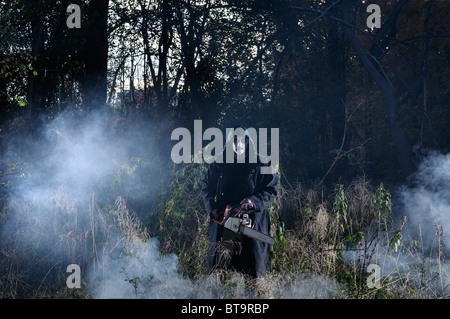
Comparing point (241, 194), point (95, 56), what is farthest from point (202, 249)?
point (95, 56)

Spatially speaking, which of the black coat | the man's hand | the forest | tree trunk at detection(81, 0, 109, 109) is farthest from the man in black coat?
tree trunk at detection(81, 0, 109, 109)

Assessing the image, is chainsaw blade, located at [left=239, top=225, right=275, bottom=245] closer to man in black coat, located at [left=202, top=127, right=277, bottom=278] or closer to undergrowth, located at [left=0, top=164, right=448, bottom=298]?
man in black coat, located at [left=202, top=127, right=277, bottom=278]

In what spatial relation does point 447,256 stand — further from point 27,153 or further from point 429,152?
point 27,153

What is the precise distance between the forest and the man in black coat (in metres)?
0.59

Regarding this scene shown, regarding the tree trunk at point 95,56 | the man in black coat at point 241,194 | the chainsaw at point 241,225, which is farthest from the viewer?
the tree trunk at point 95,56

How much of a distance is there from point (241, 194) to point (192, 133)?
4.98 m

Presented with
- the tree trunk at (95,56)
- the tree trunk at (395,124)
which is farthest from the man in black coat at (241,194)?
the tree trunk at (395,124)

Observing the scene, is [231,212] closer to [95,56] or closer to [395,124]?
[95,56]

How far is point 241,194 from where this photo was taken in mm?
3840

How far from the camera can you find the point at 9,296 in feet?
12.2

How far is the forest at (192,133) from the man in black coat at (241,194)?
59 centimetres

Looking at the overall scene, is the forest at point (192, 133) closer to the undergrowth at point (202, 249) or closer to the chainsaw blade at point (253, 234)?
the undergrowth at point (202, 249)

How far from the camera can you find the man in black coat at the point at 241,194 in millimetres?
3678
